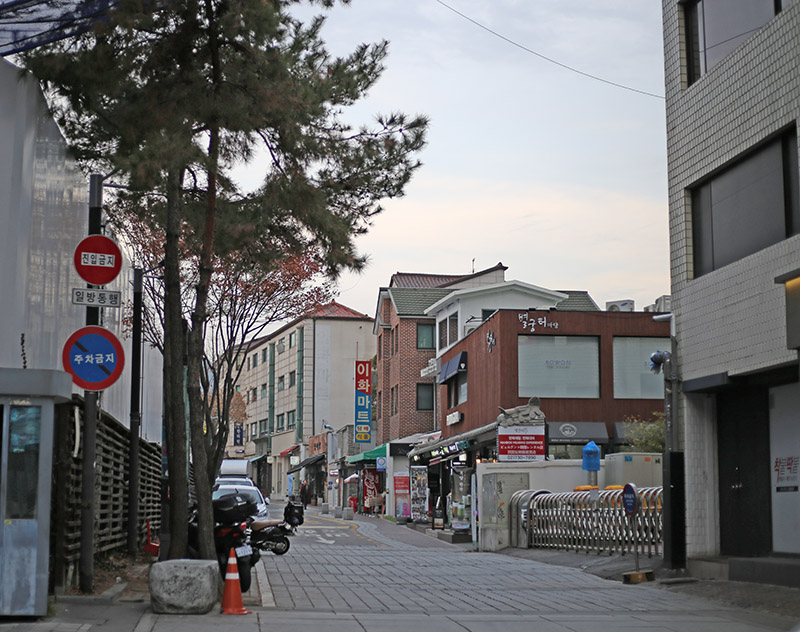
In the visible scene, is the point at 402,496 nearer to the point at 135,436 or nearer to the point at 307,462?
the point at 135,436

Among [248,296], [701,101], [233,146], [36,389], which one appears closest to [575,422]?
[248,296]

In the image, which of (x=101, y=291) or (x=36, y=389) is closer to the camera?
(x=36, y=389)

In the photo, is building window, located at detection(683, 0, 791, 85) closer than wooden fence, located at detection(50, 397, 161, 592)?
No

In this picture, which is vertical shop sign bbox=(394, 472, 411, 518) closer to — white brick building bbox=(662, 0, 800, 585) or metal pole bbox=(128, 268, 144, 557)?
metal pole bbox=(128, 268, 144, 557)

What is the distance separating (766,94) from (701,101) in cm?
226

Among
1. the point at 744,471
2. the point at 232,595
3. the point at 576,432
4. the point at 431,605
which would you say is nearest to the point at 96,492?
the point at 232,595

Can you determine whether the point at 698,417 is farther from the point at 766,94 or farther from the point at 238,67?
the point at 238,67

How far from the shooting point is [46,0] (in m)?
11.7

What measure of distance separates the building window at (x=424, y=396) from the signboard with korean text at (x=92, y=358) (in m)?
46.1

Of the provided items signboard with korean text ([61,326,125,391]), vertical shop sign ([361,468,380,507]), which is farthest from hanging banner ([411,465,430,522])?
signboard with korean text ([61,326,125,391])

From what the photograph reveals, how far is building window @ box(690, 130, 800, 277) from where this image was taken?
50.2 feet

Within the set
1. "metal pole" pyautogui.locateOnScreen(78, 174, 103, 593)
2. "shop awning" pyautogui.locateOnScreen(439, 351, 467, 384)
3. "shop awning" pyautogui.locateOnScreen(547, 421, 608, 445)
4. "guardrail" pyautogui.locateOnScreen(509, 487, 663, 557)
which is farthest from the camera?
"shop awning" pyautogui.locateOnScreen(439, 351, 467, 384)

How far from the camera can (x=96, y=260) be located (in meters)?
12.6

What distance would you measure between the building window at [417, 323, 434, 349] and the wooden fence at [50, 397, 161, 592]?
3318 cm
